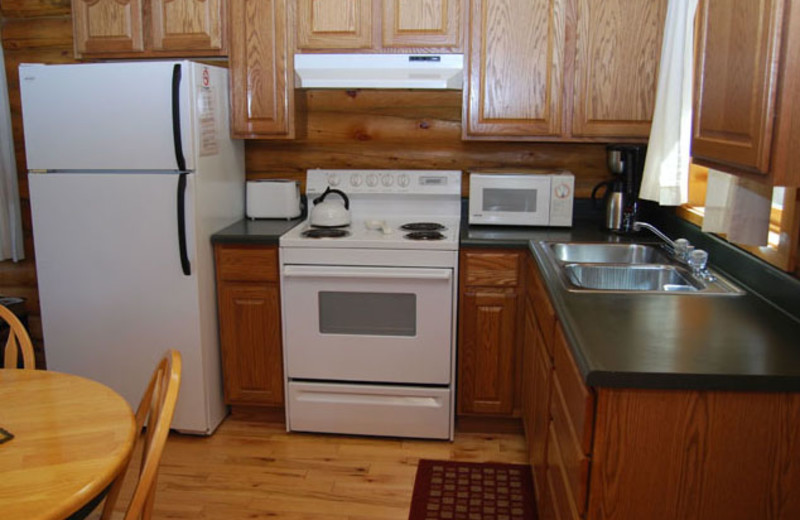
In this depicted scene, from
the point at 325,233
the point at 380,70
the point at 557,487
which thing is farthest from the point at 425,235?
the point at 557,487

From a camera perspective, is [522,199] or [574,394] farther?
[522,199]

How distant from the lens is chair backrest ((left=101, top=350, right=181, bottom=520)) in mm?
1477

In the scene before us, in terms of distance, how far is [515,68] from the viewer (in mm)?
3105

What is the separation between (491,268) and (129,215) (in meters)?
1.54

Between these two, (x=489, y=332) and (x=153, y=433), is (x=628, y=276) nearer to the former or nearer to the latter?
(x=489, y=332)

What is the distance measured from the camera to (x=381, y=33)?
3.13 meters

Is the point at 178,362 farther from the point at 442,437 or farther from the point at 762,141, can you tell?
the point at 442,437

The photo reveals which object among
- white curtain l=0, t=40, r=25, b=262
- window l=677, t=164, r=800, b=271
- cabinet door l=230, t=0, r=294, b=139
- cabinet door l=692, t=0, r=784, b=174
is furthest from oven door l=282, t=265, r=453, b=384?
white curtain l=0, t=40, r=25, b=262

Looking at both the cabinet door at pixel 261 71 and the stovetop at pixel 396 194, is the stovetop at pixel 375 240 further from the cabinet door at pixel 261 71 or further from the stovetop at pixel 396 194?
the cabinet door at pixel 261 71

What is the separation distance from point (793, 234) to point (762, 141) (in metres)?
0.70

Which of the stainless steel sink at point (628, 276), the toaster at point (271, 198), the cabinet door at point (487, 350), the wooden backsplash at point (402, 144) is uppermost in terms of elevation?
the wooden backsplash at point (402, 144)

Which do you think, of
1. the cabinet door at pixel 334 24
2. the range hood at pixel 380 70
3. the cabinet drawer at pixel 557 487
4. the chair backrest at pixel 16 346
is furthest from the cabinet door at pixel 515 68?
the chair backrest at pixel 16 346

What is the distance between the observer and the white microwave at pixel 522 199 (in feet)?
10.5

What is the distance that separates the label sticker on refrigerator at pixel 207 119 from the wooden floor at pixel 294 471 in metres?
1.26
